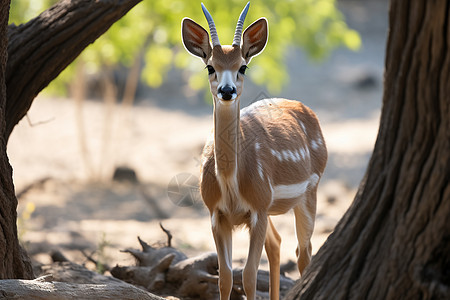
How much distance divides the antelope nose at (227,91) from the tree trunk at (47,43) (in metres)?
1.24

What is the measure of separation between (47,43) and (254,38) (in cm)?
162

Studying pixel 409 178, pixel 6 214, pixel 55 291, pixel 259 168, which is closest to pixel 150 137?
pixel 259 168

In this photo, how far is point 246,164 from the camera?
192 inches

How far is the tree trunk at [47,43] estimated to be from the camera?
16.5ft

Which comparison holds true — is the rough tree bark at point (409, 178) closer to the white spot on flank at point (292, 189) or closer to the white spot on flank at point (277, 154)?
the white spot on flank at point (292, 189)

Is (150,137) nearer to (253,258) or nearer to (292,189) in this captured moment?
(292,189)

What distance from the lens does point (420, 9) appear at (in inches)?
111

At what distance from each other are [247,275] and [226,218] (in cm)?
45

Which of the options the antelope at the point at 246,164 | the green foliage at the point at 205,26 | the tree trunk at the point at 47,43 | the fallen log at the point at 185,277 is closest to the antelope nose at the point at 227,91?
the antelope at the point at 246,164

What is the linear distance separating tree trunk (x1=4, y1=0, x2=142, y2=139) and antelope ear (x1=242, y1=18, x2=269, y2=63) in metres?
0.98

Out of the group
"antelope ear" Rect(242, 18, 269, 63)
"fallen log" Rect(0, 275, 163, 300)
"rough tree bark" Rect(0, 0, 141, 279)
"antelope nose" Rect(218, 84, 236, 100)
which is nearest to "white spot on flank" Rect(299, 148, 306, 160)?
"antelope ear" Rect(242, 18, 269, 63)

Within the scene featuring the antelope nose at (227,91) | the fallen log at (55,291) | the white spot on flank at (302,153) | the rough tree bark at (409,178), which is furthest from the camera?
the white spot on flank at (302,153)

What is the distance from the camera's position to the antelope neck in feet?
15.5

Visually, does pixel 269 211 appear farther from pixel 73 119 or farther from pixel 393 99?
pixel 73 119
